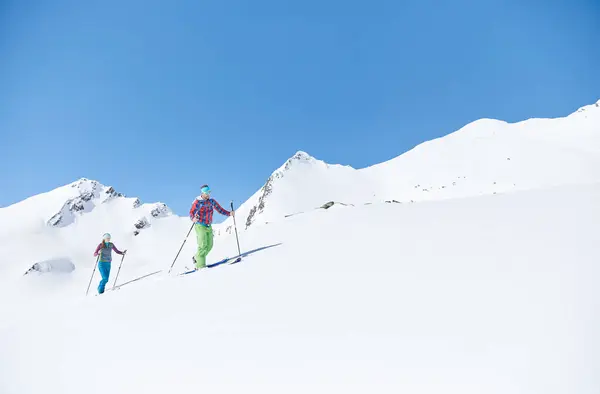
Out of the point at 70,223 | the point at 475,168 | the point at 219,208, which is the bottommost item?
the point at 219,208

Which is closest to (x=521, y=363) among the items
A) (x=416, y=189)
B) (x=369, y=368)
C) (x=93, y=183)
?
(x=369, y=368)

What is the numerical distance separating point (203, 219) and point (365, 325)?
22.8ft

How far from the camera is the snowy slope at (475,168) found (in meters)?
41.6

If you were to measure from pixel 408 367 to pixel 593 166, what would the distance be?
169 feet

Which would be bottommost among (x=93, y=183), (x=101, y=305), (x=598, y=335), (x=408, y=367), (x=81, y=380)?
(x=598, y=335)

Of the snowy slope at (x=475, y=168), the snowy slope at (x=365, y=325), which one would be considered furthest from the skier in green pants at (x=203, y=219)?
the snowy slope at (x=475, y=168)

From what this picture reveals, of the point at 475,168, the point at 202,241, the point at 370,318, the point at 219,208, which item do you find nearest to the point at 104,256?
the point at 202,241

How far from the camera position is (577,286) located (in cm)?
319

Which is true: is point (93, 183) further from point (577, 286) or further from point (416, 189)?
point (577, 286)

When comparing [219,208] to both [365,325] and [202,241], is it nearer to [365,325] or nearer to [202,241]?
[202,241]

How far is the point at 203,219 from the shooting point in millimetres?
9148

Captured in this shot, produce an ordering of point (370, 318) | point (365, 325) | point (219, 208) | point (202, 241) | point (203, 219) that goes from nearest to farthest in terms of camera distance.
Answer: point (365, 325)
point (370, 318)
point (202, 241)
point (203, 219)
point (219, 208)

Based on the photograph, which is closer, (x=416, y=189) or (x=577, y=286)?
(x=577, y=286)

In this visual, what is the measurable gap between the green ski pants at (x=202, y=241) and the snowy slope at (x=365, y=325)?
2.03 metres
